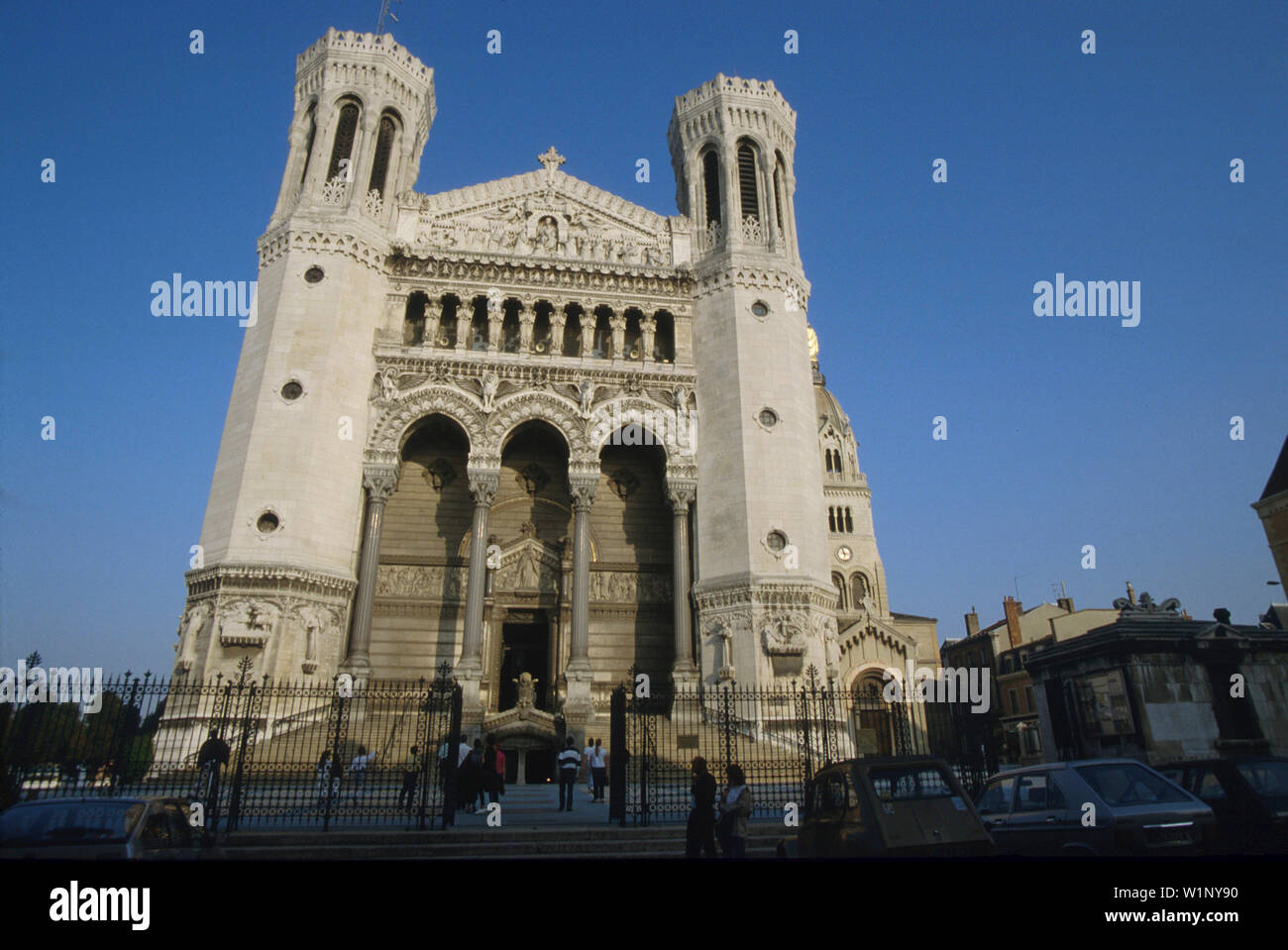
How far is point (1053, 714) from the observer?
48.6 ft

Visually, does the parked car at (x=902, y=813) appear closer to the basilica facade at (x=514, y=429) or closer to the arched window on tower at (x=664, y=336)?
the basilica facade at (x=514, y=429)

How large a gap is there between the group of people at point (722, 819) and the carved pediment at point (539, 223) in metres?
22.2

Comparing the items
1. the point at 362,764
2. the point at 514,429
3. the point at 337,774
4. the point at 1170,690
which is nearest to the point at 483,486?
the point at 514,429

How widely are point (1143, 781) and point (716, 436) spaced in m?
19.7

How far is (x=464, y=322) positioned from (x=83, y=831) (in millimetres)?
21976

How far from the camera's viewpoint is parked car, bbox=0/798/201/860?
707 cm

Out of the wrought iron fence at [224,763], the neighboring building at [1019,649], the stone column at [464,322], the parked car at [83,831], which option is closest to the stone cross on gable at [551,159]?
the stone column at [464,322]

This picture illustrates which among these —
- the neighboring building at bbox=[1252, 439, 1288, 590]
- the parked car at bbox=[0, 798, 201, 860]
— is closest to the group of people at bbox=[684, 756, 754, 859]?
the parked car at bbox=[0, 798, 201, 860]

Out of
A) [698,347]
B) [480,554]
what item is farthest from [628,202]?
[480,554]

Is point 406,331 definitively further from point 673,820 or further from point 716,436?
point 673,820

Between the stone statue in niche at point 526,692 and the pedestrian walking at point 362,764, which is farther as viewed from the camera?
the stone statue in niche at point 526,692

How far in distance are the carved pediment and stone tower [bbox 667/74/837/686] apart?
2.44m

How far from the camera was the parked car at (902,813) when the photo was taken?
736 cm
